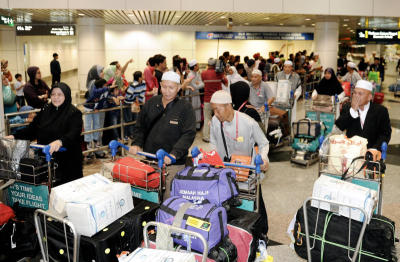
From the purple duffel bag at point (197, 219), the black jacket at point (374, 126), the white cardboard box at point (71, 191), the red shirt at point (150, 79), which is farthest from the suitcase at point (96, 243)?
the red shirt at point (150, 79)

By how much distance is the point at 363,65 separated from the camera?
56.6 feet

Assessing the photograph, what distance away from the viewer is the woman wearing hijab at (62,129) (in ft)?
14.8

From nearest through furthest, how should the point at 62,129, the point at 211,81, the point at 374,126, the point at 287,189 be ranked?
1. the point at 62,129
2. the point at 374,126
3. the point at 287,189
4. the point at 211,81

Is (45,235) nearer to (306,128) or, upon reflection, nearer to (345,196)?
(345,196)

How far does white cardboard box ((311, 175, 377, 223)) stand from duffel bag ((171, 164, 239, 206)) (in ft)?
2.69

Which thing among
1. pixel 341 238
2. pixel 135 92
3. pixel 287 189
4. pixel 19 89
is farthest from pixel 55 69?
pixel 341 238

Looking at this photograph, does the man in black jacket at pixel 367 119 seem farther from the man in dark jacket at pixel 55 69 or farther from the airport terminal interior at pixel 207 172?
the man in dark jacket at pixel 55 69

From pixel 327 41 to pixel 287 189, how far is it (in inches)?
471

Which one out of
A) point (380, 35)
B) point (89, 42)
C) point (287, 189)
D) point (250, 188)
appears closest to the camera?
point (250, 188)

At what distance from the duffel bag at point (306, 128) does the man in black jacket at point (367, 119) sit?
318 cm

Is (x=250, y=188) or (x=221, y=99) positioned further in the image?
(x=221, y=99)

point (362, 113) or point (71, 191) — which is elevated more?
point (362, 113)

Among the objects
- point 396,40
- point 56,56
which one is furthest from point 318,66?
point 56,56

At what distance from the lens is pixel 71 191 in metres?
3.19
